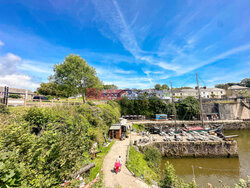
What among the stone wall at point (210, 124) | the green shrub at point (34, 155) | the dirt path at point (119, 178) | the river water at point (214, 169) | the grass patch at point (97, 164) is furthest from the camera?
the stone wall at point (210, 124)

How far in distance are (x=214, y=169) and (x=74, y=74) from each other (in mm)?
27483

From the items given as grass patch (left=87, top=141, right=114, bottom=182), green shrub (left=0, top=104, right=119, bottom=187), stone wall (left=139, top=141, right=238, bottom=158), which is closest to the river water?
stone wall (left=139, top=141, right=238, bottom=158)

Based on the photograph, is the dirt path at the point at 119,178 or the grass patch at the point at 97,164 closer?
the dirt path at the point at 119,178

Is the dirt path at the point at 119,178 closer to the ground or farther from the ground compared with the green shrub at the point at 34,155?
closer to the ground

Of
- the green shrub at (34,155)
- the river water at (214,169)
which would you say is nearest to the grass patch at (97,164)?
the green shrub at (34,155)

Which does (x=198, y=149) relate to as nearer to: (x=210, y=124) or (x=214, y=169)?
(x=214, y=169)

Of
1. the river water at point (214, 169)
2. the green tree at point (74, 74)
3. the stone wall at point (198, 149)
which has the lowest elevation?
the river water at point (214, 169)

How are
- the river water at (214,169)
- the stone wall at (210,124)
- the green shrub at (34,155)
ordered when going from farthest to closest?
the stone wall at (210,124), the river water at (214,169), the green shrub at (34,155)

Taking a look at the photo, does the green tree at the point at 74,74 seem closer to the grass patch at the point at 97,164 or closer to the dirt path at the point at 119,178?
the grass patch at the point at 97,164

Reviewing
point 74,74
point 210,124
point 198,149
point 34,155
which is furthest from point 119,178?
point 210,124

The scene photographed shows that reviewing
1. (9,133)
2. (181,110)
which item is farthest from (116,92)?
(9,133)

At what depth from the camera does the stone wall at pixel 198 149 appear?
1529 centimetres

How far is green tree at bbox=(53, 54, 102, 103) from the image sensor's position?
21359 mm

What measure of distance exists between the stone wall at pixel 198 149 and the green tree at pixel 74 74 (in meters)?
18.0
